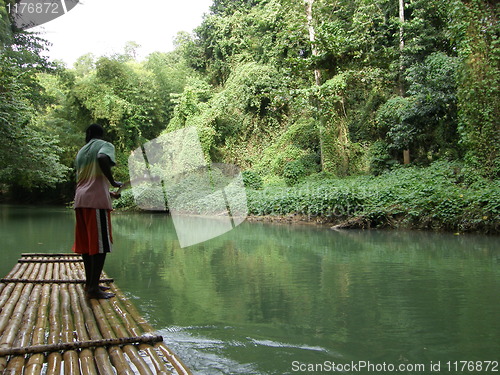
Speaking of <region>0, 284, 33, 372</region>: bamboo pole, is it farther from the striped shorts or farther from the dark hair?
the dark hair

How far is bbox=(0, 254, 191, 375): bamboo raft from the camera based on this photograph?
2123mm

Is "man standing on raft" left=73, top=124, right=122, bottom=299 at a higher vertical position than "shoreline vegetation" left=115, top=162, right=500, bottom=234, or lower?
higher

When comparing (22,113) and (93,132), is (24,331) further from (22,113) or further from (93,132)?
(22,113)


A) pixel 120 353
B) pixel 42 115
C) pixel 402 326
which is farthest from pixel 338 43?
pixel 42 115

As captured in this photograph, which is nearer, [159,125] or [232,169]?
[232,169]

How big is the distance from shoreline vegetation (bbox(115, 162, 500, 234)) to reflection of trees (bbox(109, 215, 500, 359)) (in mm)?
821

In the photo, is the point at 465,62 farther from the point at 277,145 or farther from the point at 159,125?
Result: the point at 159,125

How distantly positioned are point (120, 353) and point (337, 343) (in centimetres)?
144

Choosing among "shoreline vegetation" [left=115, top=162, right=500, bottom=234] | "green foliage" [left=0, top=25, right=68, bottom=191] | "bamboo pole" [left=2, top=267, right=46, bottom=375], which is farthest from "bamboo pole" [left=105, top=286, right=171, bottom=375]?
"green foliage" [left=0, top=25, right=68, bottom=191]

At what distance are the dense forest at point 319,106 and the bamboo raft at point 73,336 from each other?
7.98m

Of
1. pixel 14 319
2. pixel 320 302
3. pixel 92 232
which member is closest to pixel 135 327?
pixel 14 319

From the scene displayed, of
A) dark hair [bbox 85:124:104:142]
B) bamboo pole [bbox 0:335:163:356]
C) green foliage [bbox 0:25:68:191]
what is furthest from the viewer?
green foliage [bbox 0:25:68:191]

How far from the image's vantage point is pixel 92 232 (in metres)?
3.29

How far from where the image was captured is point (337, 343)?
2928 mm
